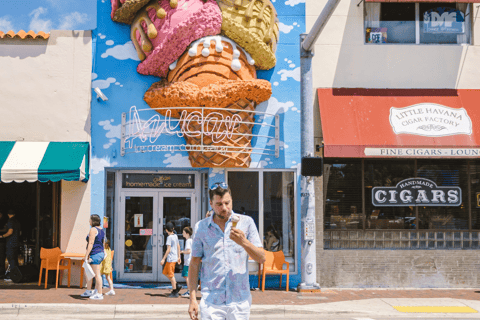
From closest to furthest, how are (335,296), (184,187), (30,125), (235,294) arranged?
1. (235,294)
2. (335,296)
3. (30,125)
4. (184,187)

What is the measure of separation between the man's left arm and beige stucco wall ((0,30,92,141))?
8.53 metres

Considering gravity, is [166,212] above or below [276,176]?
below

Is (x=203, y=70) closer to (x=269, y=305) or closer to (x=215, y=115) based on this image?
(x=215, y=115)

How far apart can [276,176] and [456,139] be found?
165 inches

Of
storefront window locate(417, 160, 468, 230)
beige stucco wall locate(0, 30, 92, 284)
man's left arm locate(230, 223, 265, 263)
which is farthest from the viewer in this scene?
storefront window locate(417, 160, 468, 230)

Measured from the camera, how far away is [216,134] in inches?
442

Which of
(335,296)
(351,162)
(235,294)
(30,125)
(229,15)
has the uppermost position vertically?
(229,15)

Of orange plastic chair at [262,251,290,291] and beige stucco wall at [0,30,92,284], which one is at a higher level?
beige stucco wall at [0,30,92,284]

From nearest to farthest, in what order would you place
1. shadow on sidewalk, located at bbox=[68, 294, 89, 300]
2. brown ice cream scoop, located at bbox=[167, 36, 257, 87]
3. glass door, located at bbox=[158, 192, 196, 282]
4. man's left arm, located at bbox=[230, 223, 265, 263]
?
man's left arm, located at bbox=[230, 223, 265, 263] → shadow on sidewalk, located at bbox=[68, 294, 89, 300] → brown ice cream scoop, located at bbox=[167, 36, 257, 87] → glass door, located at bbox=[158, 192, 196, 282]

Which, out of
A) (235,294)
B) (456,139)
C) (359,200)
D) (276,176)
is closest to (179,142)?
(276,176)

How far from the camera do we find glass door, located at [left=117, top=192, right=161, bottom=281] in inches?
491

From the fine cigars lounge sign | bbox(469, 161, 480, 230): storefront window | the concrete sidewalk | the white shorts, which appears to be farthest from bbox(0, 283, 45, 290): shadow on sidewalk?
bbox(469, 161, 480, 230): storefront window

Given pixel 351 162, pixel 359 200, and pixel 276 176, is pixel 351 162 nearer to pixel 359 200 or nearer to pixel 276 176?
pixel 359 200

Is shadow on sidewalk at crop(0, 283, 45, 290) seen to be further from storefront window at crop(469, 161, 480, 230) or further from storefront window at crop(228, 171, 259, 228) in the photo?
storefront window at crop(469, 161, 480, 230)
